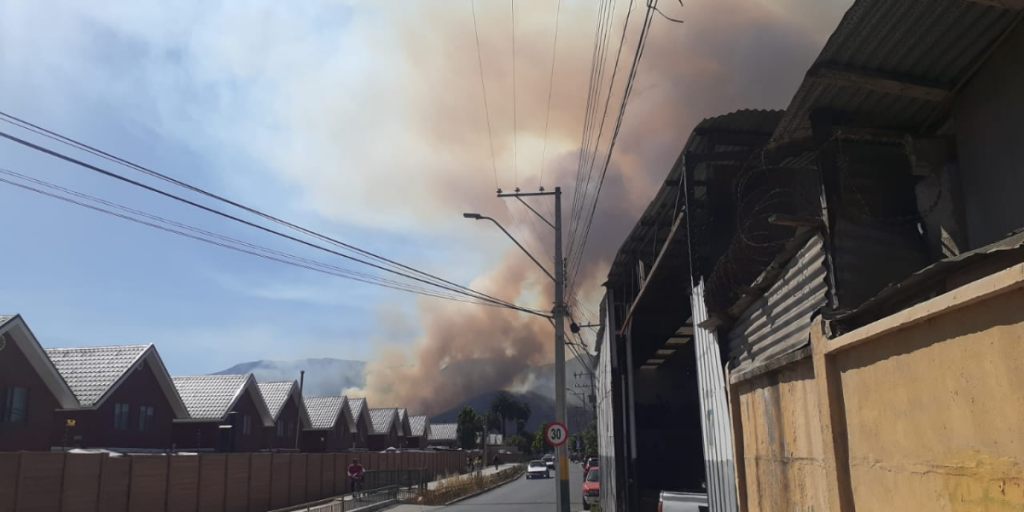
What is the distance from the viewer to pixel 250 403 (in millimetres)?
42812

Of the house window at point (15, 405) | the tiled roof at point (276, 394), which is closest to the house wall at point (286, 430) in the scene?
the tiled roof at point (276, 394)

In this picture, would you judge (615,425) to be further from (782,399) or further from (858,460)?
(858,460)

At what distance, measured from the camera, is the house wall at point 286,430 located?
46156 mm

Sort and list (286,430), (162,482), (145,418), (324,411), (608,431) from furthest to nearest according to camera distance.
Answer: (324,411)
(286,430)
(145,418)
(608,431)
(162,482)

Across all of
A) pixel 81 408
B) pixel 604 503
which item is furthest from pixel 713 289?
pixel 81 408

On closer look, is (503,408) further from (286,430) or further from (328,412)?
(286,430)

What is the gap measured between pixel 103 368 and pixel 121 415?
2409 millimetres

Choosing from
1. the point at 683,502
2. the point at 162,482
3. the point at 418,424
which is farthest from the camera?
the point at 418,424

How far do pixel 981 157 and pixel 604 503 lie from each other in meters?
17.8

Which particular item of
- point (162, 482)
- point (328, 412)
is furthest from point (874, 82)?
point (328, 412)

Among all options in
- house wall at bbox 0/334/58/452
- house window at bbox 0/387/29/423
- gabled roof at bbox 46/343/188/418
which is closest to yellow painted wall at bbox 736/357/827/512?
house wall at bbox 0/334/58/452

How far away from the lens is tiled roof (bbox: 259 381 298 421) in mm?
47531

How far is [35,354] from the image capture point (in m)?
25.8

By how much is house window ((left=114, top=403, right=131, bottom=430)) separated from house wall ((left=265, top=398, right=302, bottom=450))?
44.5 ft
